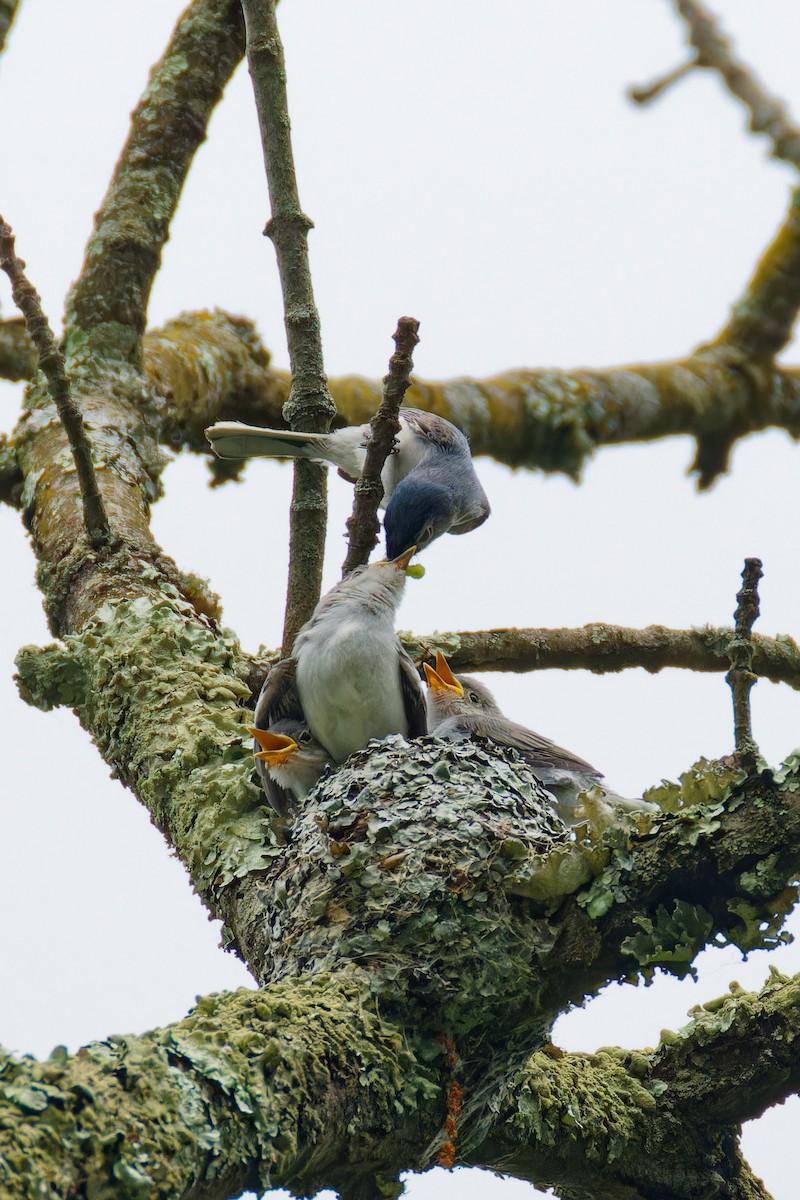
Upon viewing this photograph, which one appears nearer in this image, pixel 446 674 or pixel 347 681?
pixel 347 681

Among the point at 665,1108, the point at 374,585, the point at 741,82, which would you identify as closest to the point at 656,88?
the point at 741,82

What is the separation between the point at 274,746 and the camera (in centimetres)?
377

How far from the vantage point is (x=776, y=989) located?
2.94 meters

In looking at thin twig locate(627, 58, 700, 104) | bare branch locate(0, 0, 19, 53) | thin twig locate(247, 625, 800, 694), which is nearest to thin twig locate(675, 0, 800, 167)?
thin twig locate(627, 58, 700, 104)

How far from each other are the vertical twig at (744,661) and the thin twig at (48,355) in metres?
2.27

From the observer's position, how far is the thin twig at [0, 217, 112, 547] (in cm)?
373

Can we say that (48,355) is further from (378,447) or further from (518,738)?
(518,738)

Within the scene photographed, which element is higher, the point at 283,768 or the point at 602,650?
the point at 602,650

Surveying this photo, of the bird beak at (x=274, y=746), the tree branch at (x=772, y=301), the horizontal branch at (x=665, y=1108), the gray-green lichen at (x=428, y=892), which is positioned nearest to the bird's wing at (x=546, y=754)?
the bird beak at (x=274, y=746)

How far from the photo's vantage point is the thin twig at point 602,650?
5227mm

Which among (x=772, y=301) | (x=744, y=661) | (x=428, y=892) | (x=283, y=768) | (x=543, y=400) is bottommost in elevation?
(x=428, y=892)

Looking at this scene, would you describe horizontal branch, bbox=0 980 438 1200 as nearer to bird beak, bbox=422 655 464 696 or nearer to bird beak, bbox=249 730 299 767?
bird beak, bbox=249 730 299 767

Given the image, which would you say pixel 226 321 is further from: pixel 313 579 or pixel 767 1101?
pixel 767 1101

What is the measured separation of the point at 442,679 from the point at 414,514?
1334 mm
